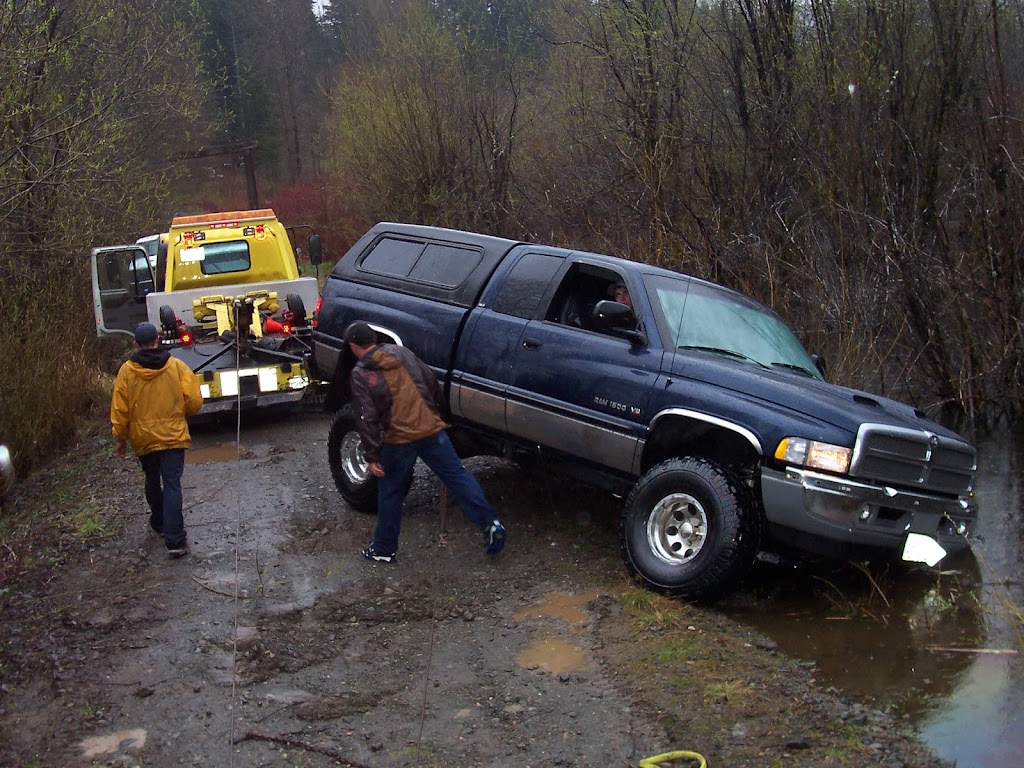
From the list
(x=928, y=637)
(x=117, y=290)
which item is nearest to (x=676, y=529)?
(x=928, y=637)

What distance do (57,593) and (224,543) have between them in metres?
1.20

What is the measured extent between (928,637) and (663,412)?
6.28ft

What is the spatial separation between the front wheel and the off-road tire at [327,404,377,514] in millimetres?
2330

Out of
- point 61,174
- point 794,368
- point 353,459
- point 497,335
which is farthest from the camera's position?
point 61,174

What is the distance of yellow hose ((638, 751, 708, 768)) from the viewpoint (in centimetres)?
428

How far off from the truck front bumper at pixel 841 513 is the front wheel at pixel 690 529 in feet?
0.65

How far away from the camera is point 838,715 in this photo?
15.3ft

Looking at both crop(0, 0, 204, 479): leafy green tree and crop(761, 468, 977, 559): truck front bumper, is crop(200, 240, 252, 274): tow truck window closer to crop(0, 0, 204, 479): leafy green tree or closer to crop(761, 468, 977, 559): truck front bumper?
crop(0, 0, 204, 479): leafy green tree

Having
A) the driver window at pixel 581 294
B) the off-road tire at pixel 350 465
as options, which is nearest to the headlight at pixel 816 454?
the driver window at pixel 581 294

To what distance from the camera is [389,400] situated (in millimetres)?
6531

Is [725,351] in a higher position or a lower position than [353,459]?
higher

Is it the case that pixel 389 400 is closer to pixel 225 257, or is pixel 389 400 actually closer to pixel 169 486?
pixel 169 486

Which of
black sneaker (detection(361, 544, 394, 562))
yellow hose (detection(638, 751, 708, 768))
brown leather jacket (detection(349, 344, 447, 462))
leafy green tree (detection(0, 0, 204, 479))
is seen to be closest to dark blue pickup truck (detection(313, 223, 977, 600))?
brown leather jacket (detection(349, 344, 447, 462))

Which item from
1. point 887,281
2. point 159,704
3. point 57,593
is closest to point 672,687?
point 159,704
